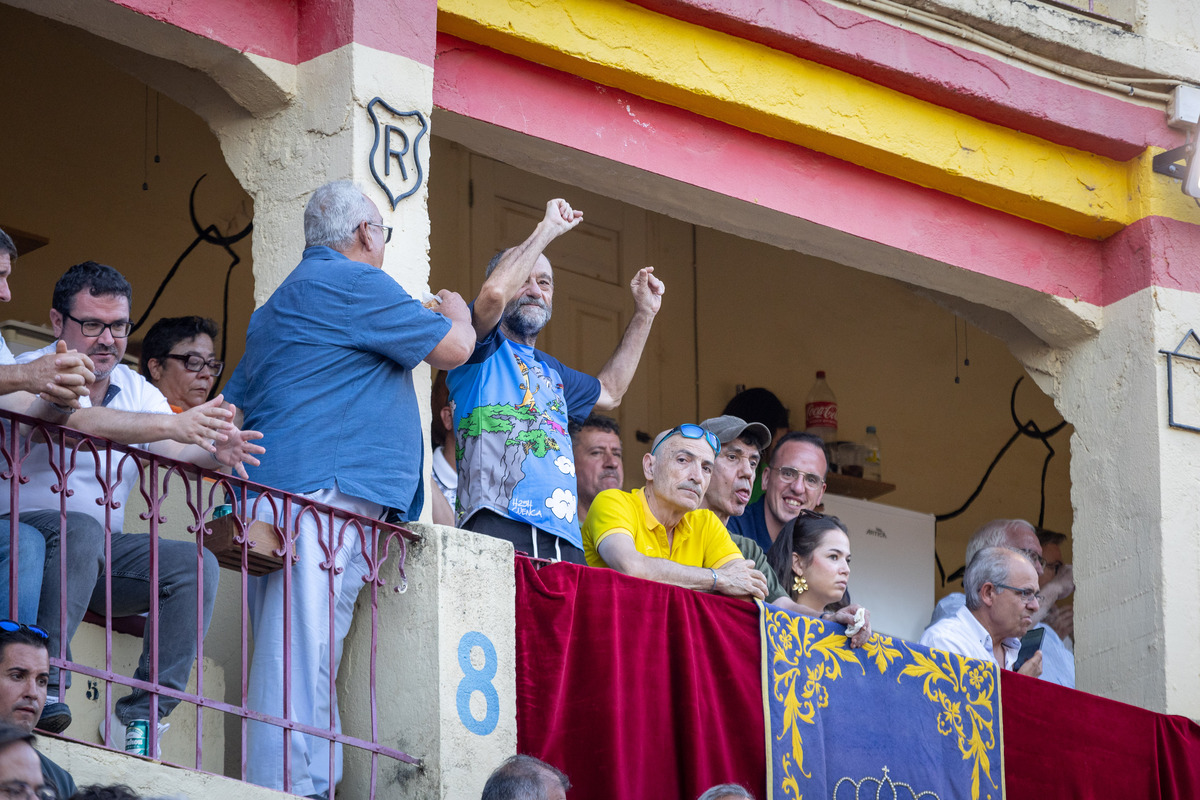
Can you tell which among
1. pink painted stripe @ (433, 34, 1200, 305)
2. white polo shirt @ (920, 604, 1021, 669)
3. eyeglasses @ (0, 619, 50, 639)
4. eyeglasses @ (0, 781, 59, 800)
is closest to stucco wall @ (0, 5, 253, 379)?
pink painted stripe @ (433, 34, 1200, 305)

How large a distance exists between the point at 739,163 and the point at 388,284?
2.26 meters

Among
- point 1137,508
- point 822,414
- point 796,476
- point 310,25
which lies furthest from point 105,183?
point 1137,508

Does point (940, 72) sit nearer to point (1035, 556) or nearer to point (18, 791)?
point (1035, 556)

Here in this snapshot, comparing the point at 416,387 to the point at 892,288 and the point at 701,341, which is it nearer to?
the point at 701,341

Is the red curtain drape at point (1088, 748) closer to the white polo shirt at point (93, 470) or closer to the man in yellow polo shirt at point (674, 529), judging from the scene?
the man in yellow polo shirt at point (674, 529)

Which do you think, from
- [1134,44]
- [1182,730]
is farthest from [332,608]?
[1134,44]

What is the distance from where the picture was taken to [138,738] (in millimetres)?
4980

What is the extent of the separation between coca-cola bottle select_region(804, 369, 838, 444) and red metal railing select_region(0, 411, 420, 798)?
4994 millimetres

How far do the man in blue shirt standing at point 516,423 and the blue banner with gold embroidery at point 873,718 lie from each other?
32.5 inches

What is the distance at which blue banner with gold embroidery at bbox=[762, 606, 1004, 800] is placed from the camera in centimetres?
625

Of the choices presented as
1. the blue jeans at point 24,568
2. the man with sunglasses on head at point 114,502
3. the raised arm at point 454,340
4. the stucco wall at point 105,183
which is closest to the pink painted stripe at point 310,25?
the raised arm at point 454,340

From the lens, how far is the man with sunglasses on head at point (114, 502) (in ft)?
16.1

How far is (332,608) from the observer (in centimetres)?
538

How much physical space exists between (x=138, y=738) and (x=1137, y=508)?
4.43 metres
